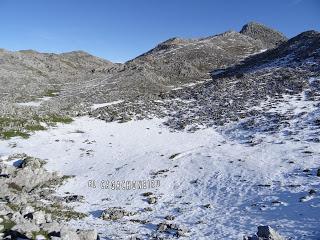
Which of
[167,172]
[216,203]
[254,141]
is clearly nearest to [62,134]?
[167,172]

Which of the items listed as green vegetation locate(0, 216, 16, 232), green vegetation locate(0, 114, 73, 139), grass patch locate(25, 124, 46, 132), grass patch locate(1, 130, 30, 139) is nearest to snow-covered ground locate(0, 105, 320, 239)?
grass patch locate(1, 130, 30, 139)

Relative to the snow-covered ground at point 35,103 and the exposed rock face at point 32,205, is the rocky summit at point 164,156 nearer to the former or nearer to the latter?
the exposed rock face at point 32,205

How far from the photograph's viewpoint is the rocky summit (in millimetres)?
27688

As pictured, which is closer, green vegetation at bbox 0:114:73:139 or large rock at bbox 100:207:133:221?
large rock at bbox 100:207:133:221

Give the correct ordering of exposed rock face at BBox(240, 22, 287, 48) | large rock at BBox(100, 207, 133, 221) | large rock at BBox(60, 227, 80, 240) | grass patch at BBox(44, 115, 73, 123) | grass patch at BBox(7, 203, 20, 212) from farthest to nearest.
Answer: exposed rock face at BBox(240, 22, 287, 48)
grass patch at BBox(44, 115, 73, 123)
large rock at BBox(100, 207, 133, 221)
grass patch at BBox(7, 203, 20, 212)
large rock at BBox(60, 227, 80, 240)

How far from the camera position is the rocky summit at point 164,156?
27688 millimetres

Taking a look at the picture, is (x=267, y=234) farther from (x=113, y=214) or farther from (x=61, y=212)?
(x=61, y=212)

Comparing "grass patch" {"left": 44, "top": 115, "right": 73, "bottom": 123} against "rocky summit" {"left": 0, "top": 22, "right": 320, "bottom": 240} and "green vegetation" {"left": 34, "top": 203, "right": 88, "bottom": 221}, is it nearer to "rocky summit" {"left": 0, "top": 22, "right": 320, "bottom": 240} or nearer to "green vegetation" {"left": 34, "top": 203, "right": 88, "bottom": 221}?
"rocky summit" {"left": 0, "top": 22, "right": 320, "bottom": 240}

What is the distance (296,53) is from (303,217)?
81524 mm

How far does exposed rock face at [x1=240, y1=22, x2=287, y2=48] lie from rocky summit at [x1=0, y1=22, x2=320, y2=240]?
8601 centimetres

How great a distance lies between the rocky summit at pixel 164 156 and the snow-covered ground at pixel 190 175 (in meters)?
0.13

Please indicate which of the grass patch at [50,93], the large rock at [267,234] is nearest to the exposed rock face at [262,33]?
the grass patch at [50,93]

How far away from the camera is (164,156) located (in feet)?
152

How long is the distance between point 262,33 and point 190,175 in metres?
162
